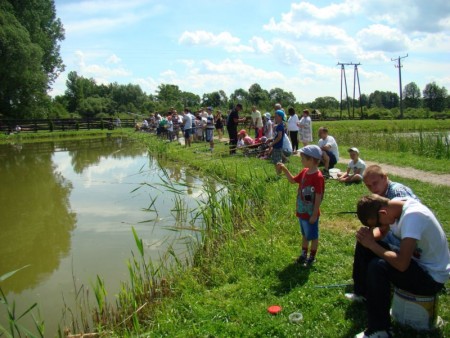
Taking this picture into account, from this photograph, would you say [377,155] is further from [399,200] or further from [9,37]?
[9,37]

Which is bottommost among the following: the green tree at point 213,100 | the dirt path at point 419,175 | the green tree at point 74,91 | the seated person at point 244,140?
the dirt path at point 419,175

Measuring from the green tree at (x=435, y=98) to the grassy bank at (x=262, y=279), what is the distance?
7576 cm

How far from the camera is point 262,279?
14.6 ft

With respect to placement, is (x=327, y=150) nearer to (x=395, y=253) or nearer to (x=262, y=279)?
(x=262, y=279)

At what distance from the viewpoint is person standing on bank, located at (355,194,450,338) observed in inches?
115

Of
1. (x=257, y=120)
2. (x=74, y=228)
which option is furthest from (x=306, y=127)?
(x=74, y=228)

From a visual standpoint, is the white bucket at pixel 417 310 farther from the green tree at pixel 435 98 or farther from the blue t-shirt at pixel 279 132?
the green tree at pixel 435 98

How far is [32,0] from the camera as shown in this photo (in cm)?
3509

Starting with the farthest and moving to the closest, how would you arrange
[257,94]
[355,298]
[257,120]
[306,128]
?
[257,94] < [257,120] < [306,128] < [355,298]

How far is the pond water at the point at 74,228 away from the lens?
515 cm

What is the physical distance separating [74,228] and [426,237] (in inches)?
252

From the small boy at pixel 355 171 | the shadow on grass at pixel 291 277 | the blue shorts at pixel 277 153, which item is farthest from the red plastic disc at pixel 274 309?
the blue shorts at pixel 277 153

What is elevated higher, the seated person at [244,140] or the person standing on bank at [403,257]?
the seated person at [244,140]

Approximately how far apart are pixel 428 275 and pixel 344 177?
19.7 feet
